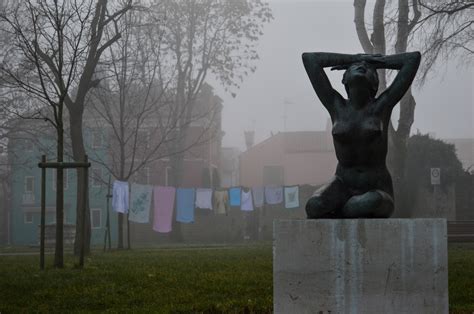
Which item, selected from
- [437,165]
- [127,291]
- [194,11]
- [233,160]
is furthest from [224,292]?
[233,160]

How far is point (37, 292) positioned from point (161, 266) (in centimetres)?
335

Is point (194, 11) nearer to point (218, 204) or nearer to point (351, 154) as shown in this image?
point (218, 204)

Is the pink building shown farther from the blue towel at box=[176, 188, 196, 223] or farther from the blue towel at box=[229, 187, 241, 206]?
the blue towel at box=[176, 188, 196, 223]

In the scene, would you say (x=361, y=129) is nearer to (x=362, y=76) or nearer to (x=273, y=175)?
(x=362, y=76)

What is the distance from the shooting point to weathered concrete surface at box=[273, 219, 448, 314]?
196 inches

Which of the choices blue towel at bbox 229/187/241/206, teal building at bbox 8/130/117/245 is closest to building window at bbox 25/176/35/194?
teal building at bbox 8/130/117/245

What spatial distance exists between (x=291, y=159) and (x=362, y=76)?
1942 inches

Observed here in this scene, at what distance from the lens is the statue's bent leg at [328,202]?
5.50m

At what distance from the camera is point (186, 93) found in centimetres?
3712

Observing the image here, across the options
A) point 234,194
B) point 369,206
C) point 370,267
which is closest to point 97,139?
point 234,194

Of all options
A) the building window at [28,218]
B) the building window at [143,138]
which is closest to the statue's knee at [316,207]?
the building window at [143,138]

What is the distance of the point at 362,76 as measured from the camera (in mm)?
5645

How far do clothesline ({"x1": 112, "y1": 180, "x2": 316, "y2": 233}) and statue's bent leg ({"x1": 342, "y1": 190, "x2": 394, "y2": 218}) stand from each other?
18086 millimetres

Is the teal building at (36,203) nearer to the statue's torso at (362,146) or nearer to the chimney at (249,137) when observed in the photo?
the chimney at (249,137)
